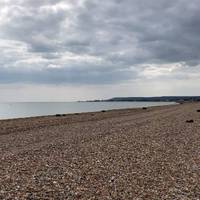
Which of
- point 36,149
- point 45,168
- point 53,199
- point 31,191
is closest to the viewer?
point 53,199

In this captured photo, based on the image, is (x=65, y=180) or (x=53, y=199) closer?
(x=53, y=199)

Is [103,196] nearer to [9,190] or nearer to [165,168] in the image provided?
[9,190]

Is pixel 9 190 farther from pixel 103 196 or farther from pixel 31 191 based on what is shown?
pixel 103 196

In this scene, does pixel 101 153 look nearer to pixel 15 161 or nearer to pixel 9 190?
pixel 15 161

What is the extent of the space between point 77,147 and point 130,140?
4.11 m

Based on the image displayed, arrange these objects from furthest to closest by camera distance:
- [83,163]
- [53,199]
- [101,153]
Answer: [101,153] → [83,163] → [53,199]

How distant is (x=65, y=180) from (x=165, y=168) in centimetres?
420

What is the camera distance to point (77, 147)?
64.3 feet

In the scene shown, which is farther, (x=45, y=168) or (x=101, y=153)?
(x=101, y=153)

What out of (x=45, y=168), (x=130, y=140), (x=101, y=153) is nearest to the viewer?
(x=45, y=168)

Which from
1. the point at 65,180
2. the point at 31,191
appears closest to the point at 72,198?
the point at 31,191

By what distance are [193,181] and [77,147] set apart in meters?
8.66

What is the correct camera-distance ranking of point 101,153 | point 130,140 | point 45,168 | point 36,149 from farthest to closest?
point 130,140 < point 36,149 < point 101,153 < point 45,168

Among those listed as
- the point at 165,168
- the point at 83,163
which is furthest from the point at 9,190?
the point at 165,168
